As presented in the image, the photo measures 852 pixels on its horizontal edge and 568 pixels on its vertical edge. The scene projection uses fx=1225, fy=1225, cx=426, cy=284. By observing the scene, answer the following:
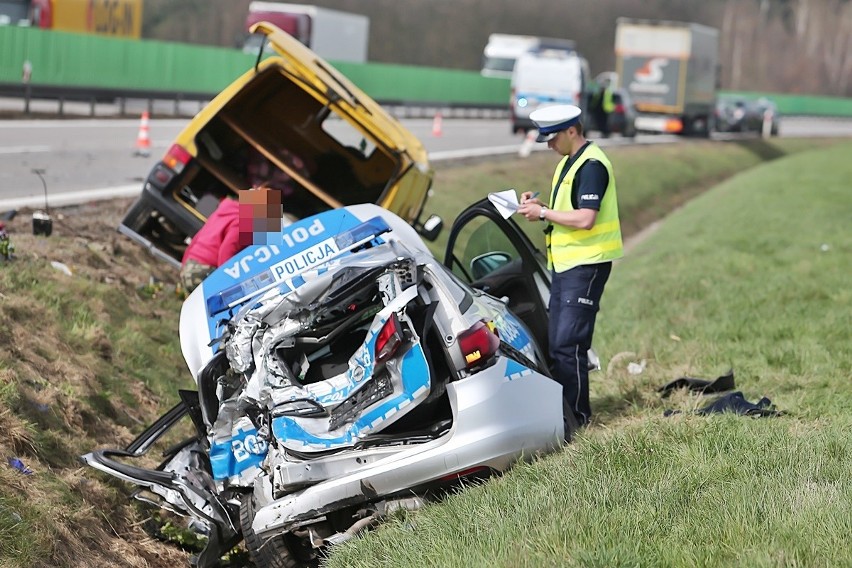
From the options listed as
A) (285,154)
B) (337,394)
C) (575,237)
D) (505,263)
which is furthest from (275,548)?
(285,154)

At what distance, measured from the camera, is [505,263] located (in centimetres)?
700

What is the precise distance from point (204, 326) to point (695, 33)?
4001 cm

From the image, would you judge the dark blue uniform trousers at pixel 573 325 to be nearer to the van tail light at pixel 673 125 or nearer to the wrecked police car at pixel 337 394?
the wrecked police car at pixel 337 394

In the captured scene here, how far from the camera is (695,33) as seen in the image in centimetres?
4328

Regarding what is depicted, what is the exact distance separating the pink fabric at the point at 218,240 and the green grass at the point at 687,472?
2.32 m

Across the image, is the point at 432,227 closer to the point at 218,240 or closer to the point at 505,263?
the point at 505,263

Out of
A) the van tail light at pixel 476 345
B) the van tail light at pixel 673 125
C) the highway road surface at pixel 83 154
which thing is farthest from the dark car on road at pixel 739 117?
the van tail light at pixel 476 345

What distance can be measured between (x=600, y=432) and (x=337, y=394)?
5.79 ft

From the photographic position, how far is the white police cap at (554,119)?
22.1 ft

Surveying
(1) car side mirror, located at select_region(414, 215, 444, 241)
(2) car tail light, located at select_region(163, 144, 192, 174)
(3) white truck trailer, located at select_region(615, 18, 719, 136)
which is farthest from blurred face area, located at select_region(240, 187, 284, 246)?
(3) white truck trailer, located at select_region(615, 18, 719, 136)

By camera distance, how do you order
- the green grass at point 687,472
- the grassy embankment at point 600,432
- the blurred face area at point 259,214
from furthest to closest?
the blurred face area at point 259,214
the grassy embankment at point 600,432
the green grass at point 687,472

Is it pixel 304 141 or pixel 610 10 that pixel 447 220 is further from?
pixel 610 10

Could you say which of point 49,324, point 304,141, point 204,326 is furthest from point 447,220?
point 204,326

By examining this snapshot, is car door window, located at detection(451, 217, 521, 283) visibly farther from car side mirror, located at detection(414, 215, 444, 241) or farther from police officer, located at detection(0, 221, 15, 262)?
police officer, located at detection(0, 221, 15, 262)
